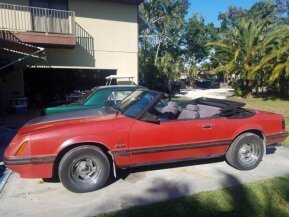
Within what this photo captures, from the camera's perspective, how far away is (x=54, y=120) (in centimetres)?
509

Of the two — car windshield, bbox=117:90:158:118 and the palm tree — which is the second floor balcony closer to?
car windshield, bbox=117:90:158:118

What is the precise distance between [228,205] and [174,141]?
52.5 inches

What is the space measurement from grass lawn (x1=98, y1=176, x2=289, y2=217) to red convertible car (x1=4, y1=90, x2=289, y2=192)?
2.89ft

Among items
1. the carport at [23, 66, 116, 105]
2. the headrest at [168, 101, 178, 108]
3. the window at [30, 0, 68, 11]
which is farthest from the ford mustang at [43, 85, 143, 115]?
the window at [30, 0, 68, 11]

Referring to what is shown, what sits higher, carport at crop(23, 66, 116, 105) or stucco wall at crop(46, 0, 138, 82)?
stucco wall at crop(46, 0, 138, 82)

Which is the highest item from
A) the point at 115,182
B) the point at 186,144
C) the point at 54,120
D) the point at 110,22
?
the point at 110,22

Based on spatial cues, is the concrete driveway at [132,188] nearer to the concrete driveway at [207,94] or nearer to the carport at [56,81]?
the carport at [56,81]

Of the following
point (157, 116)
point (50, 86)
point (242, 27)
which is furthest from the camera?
point (242, 27)

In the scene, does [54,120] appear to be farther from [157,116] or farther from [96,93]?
[96,93]

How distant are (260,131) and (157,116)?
1.96 m

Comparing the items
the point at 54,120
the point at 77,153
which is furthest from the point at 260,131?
the point at 54,120

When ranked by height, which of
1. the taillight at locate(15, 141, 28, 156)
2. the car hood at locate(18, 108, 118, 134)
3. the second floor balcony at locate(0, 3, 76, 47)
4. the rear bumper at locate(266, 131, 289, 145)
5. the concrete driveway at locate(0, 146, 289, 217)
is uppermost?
the second floor balcony at locate(0, 3, 76, 47)

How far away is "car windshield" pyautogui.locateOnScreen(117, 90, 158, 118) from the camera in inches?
198

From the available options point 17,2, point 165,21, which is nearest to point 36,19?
point 17,2
